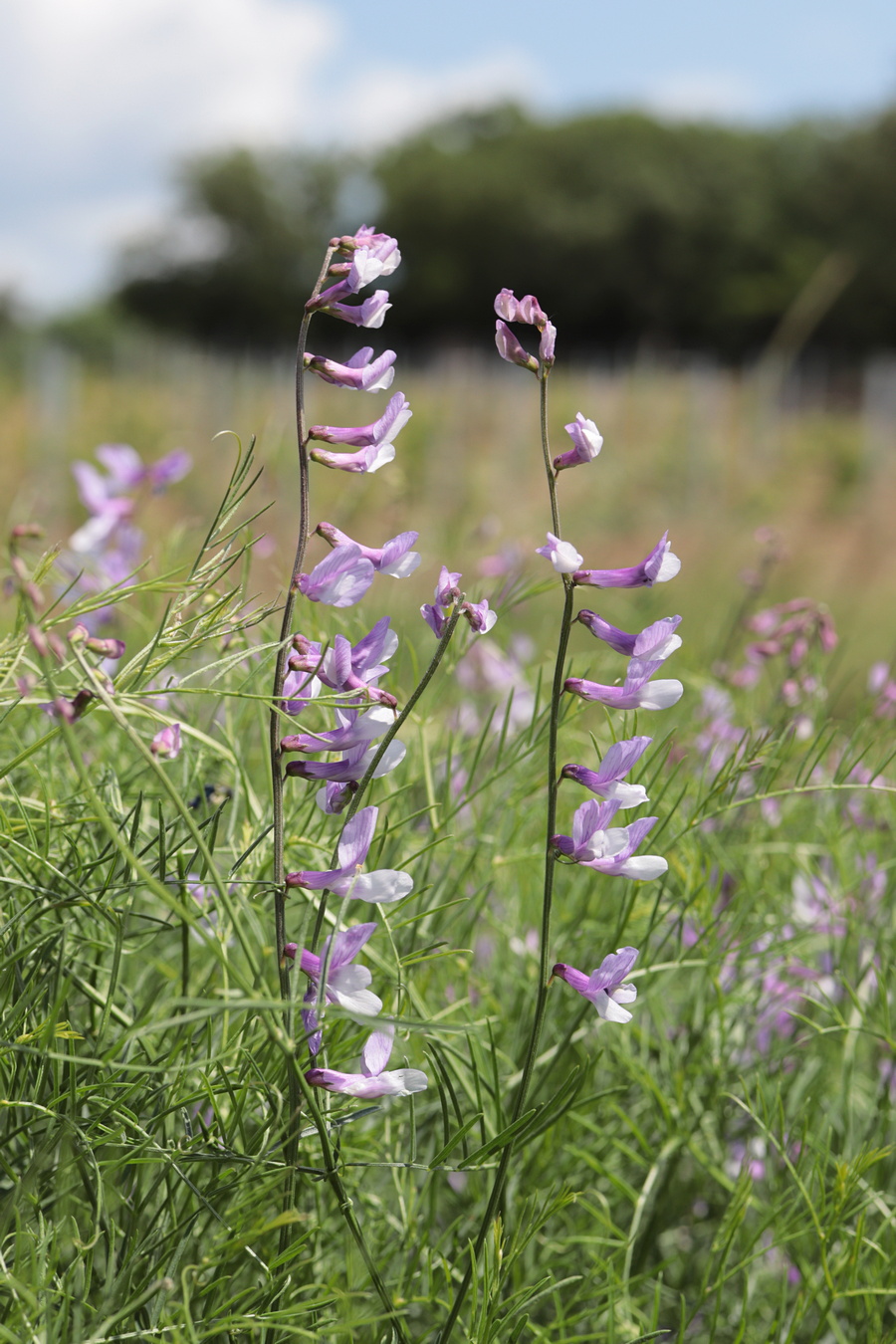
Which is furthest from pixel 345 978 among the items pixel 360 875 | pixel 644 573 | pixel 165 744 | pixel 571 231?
pixel 571 231

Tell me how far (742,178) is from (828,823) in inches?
1632

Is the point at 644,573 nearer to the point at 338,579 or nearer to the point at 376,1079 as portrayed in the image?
the point at 338,579

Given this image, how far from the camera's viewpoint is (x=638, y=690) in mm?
655

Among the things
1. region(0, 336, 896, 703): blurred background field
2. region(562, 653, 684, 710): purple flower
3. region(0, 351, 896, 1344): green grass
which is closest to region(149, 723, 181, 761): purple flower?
region(0, 351, 896, 1344): green grass

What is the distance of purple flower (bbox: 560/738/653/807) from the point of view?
63cm

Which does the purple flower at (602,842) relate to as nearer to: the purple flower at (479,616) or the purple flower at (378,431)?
the purple flower at (479,616)

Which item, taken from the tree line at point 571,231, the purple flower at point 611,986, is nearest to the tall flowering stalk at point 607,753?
the purple flower at point 611,986

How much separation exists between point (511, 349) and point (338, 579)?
188 millimetres

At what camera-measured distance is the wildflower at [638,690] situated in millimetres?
639

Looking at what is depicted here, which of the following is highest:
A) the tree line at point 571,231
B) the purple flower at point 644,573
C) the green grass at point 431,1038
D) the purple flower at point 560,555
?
the purple flower at point 560,555

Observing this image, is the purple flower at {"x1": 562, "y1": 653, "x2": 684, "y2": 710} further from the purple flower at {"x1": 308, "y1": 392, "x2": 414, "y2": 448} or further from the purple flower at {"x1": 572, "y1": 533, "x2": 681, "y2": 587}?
the purple flower at {"x1": 308, "y1": 392, "x2": 414, "y2": 448}

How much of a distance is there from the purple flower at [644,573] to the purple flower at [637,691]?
49 mm

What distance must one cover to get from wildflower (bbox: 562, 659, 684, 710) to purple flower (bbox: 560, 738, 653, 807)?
0.08ft

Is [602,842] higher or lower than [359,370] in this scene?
lower
